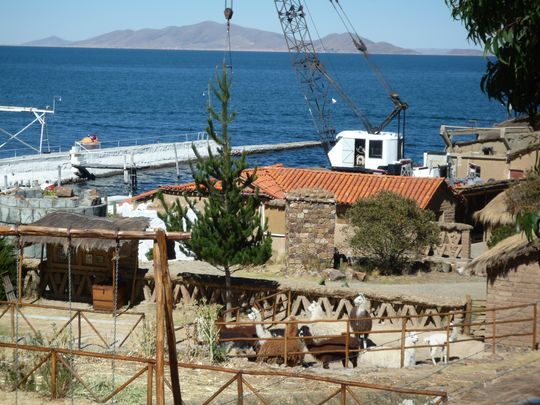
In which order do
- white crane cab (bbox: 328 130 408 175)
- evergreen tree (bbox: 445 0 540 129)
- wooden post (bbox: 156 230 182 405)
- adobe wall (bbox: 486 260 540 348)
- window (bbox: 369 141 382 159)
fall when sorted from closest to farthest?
wooden post (bbox: 156 230 182 405) < evergreen tree (bbox: 445 0 540 129) < adobe wall (bbox: 486 260 540 348) < white crane cab (bbox: 328 130 408 175) < window (bbox: 369 141 382 159)

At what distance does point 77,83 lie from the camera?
196375 millimetres

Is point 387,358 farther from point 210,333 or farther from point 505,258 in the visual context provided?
point 210,333

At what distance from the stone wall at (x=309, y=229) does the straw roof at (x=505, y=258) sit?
27.6ft

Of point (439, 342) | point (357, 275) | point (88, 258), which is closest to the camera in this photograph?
point (439, 342)

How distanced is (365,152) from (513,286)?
117ft

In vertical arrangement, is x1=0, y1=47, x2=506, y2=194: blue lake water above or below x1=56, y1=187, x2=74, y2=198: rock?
above

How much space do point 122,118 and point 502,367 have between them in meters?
117

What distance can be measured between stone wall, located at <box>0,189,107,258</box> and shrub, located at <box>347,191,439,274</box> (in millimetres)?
7497

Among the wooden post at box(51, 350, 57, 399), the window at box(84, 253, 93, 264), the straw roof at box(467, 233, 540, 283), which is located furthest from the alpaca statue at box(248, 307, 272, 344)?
the window at box(84, 253, 93, 264)

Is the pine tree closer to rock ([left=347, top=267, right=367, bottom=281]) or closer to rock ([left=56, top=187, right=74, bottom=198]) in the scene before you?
rock ([left=347, top=267, right=367, bottom=281])

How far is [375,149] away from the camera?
54.2 meters

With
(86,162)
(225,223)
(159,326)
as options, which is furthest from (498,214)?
(86,162)

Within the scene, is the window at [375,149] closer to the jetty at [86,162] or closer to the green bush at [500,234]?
the jetty at [86,162]

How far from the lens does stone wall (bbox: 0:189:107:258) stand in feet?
87.5
